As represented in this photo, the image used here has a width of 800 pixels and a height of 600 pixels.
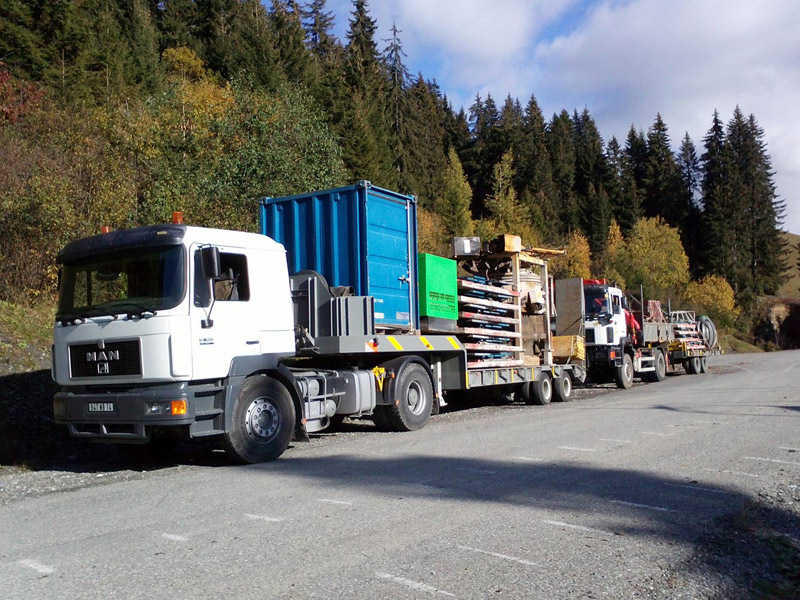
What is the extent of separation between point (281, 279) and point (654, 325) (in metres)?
17.3

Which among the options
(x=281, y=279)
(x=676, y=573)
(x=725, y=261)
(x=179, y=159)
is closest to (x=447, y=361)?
(x=281, y=279)

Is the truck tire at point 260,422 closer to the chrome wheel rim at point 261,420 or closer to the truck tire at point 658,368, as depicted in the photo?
the chrome wheel rim at point 261,420

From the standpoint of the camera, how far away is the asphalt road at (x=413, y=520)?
4.41m

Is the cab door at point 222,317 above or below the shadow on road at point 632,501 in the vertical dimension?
above

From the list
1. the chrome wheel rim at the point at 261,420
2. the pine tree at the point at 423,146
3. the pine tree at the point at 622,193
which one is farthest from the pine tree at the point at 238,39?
the pine tree at the point at 622,193

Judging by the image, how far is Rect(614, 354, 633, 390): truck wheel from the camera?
21109 millimetres

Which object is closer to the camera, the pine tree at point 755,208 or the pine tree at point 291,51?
the pine tree at point 291,51

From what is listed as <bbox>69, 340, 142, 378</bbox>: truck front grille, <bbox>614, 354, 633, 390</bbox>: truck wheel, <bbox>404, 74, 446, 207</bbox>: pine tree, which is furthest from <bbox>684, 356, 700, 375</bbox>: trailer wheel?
<bbox>404, 74, 446, 207</bbox>: pine tree

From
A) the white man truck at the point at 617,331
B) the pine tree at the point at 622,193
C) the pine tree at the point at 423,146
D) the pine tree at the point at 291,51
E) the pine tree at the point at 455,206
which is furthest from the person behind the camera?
the pine tree at the point at 622,193

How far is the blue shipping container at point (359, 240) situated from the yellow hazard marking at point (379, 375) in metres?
0.69

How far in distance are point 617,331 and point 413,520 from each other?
1661 centimetres

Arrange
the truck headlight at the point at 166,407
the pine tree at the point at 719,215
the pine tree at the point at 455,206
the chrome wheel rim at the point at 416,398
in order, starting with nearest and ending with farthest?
the truck headlight at the point at 166,407
the chrome wheel rim at the point at 416,398
the pine tree at the point at 455,206
the pine tree at the point at 719,215

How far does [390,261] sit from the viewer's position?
38.3ft

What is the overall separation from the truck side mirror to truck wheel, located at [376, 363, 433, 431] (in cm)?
410
